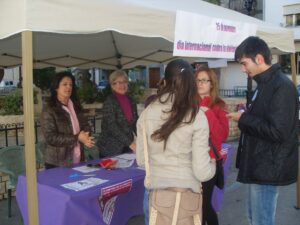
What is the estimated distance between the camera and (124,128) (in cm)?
416

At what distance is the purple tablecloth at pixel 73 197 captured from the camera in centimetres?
277

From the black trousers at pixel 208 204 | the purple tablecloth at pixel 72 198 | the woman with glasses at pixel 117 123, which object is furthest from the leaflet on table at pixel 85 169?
the black trousers at pixel 208 204

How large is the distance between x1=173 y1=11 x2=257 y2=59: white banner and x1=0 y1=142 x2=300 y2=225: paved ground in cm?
191

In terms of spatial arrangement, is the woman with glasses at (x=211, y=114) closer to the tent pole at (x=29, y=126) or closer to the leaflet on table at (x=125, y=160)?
the leaflet on table at (x=125, y=160)

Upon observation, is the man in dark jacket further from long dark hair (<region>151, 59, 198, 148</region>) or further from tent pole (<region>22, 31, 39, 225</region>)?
tent pole (<region>22, 31, 39, 225</region>)

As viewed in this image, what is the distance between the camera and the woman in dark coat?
137 inches

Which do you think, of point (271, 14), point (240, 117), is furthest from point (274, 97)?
point (271, 14)

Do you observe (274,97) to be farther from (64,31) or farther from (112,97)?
(112,97)

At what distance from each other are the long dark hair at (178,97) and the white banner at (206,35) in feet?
3.58

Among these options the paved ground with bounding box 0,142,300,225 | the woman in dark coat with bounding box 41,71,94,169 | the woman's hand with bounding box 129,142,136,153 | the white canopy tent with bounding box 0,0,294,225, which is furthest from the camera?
the paved ground with bounding box 0,142,300,225

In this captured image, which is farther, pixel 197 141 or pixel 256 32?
pixel 256 32

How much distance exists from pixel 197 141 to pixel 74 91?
207 cm

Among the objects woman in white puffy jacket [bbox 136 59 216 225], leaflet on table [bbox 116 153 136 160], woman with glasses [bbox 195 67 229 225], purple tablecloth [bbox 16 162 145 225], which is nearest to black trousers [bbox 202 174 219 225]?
woman with glasses [bbox 195 67 229 225]

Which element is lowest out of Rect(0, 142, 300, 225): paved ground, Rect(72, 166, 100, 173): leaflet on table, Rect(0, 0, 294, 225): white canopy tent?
Rect(0, 142, 300, 225): paved ground
